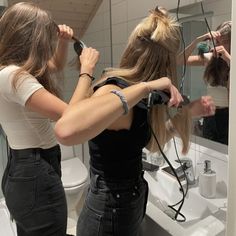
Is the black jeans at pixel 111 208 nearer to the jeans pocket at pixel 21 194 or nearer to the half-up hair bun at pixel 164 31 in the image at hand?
the jeans pocket at pixel 21 194

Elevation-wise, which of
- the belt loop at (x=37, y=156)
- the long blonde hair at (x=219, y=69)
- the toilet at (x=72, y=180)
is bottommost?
the toilet at (x=72, y=180)

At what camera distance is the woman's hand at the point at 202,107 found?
1.07 meters

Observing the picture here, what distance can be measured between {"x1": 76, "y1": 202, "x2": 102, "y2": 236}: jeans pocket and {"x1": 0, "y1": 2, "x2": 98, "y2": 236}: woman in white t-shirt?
232mm

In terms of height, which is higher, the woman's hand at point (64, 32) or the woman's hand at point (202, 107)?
the woman's hand at point (64, 32)

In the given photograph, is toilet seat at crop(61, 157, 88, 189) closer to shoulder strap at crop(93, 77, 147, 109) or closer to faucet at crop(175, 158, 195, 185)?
faucet at crop(175, 158, 195, 185)

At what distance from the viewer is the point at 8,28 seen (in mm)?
1051

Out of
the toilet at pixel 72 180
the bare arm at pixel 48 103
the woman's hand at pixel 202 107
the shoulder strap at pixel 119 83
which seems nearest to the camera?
the shoulder strap at pixel 119 83

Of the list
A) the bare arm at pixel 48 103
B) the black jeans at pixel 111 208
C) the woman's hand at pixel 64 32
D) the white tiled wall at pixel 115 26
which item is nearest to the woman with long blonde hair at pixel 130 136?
the black jeans at pixel 111 208

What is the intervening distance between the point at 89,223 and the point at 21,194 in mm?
334

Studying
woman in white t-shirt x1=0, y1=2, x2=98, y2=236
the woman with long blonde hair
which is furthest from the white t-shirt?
the woman with long blonde hair

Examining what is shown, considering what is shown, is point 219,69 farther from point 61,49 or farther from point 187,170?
point 61,49

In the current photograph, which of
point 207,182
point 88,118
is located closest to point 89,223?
point 88,118

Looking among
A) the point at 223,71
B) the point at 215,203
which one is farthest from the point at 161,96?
the point at 215,203

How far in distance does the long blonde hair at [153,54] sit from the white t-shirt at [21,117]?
0.94 feet
